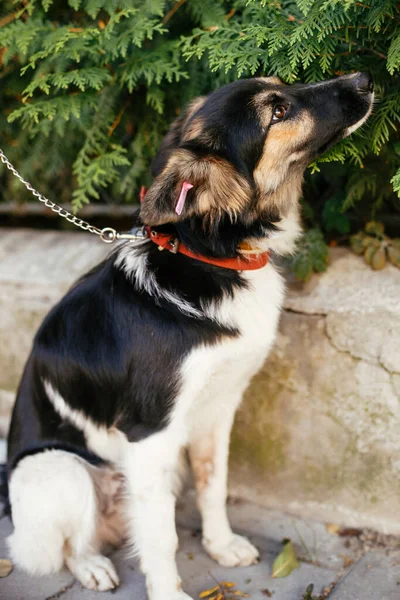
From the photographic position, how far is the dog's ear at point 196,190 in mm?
1965

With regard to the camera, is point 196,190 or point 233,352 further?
point 233,352

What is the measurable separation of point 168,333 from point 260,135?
787 mm

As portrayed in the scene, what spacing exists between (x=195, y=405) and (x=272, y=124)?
1.07 meters

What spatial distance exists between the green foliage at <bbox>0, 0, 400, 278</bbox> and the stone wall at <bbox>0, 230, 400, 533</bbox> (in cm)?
24

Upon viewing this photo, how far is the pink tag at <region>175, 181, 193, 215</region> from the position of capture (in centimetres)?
199

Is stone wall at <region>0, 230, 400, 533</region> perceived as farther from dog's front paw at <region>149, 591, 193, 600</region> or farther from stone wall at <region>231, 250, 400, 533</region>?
dog's front paw at <region>149, 591, 193, 600</region>

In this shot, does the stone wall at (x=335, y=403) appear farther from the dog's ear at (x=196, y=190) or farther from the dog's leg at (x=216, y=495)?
the dog's ear at (x=196, y=190)

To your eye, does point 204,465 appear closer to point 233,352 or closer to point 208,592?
point 208,592

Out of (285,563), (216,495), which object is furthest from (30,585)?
(285,563)

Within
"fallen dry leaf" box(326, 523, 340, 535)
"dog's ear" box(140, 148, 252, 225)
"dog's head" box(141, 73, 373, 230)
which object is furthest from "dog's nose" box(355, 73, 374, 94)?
"fallen dry leaf" box(326, 523, 340, 535)

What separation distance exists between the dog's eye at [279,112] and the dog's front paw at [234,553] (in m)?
1.79

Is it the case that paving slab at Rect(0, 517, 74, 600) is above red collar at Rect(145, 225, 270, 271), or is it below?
below

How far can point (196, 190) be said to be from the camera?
86.7 inches

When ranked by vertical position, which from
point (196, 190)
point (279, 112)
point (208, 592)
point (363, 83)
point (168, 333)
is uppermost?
point (363, 83)
